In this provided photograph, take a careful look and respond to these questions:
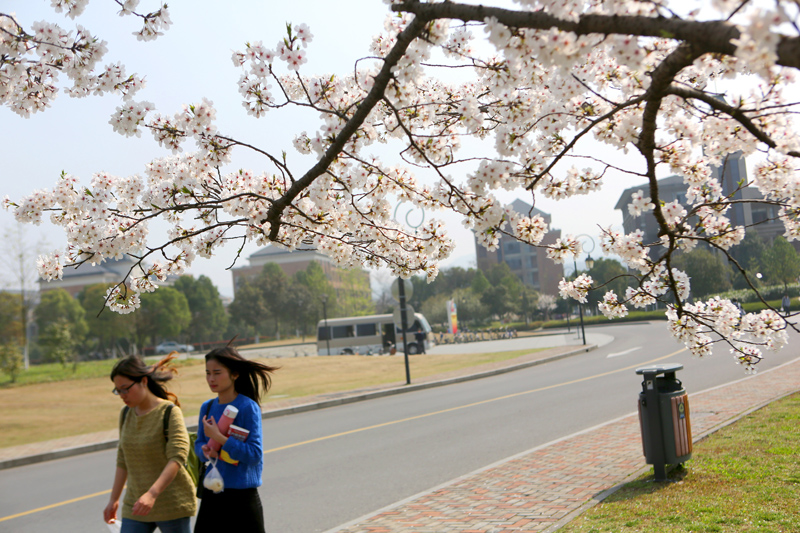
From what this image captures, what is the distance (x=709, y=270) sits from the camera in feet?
125

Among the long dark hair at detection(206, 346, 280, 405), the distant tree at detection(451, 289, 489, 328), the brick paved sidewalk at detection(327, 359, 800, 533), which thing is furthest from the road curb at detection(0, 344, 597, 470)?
the distant tree at detection(451, 289, 489, 328)

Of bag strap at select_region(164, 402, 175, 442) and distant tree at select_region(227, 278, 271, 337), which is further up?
distant tree at select_region(227, 278, 271, 337)

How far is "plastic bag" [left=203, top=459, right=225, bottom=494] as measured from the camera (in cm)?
349

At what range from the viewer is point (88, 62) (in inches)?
169

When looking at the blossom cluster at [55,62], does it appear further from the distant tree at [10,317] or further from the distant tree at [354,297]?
the distant tree at [354,297]

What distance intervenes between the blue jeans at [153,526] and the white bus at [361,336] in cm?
3667

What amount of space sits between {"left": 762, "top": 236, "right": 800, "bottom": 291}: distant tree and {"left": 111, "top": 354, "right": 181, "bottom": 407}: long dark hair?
67.3 feet

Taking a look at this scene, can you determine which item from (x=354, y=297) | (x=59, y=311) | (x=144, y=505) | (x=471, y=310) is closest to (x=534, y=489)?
(x=144, y=505)

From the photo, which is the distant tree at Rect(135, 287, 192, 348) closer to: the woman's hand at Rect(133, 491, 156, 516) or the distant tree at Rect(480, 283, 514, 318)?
the distant tree at Rect(480, 283, 514, 318)

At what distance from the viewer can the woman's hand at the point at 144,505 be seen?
3547mm

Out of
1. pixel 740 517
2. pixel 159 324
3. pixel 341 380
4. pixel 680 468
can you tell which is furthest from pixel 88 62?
pixel 159 324

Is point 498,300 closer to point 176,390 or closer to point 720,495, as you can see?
point 176,390

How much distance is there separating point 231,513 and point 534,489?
387 centimetres

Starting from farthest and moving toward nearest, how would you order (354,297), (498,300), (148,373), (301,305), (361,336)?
(301,305) < (354,297) < (498,300) < (361,336) < (148,373)
